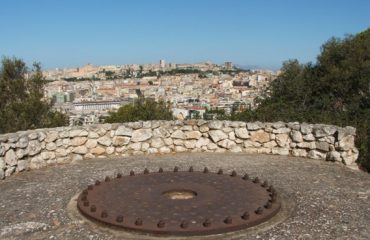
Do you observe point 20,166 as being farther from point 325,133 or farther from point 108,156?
point 325,133

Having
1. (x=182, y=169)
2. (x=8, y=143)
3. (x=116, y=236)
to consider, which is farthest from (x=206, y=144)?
(x=116, y=236)

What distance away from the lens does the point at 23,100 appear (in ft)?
37.2

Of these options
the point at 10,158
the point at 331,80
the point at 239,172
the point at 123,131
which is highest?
the point at 331,80

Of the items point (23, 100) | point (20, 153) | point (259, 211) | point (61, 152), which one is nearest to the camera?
point (259, 211)

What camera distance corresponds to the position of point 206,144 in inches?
311

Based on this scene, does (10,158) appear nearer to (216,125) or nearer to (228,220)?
(216,125)

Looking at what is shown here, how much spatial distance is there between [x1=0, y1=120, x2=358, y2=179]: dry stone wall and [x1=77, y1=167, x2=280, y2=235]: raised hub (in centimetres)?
168

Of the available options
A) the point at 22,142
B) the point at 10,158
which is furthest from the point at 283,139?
the point at 10,158

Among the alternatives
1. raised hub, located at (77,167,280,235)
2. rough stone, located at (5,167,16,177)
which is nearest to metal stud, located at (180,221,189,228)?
raised hub, located at (77,167,280,235)

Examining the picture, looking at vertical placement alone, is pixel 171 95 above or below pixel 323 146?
below

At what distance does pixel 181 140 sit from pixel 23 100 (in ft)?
18.4

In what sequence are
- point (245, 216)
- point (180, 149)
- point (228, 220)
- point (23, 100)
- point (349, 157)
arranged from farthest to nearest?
point (23, 100)
point (180, 149)
point (349, 157)
point (245, 216)
point (228, 220)

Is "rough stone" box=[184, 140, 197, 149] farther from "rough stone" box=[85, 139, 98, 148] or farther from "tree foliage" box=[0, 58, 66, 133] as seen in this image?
"tree foliage" box=[0, 58, 66, 133]

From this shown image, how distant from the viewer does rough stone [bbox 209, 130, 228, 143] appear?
7.83 meters
